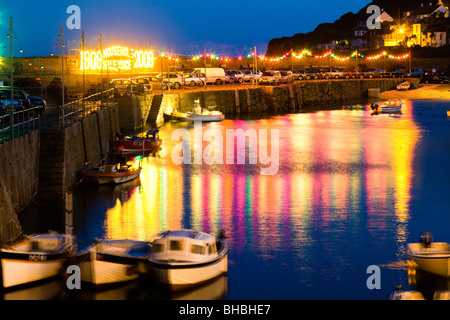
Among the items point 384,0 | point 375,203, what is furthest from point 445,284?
point 384,0

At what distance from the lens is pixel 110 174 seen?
32.3 meters

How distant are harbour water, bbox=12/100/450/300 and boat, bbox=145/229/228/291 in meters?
0.36

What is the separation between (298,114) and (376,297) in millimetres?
56339

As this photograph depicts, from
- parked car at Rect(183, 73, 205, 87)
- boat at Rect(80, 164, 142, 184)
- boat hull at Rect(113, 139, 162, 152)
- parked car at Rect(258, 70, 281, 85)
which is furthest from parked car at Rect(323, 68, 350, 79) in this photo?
boat at Rect(80, 164, 142, 184)

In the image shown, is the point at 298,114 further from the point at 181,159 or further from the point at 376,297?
the point at 376,297

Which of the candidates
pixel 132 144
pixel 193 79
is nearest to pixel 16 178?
pixel 132 144

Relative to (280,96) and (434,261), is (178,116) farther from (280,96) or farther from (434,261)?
(434,261)

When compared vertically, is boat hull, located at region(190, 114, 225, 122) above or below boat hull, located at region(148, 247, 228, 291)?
above

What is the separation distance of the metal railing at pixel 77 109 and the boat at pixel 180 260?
12.3 metres

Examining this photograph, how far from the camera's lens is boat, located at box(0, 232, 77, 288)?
1867 centimetres

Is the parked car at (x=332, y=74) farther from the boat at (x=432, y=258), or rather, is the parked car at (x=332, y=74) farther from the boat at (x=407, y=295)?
the boat at (x=407, y=295)

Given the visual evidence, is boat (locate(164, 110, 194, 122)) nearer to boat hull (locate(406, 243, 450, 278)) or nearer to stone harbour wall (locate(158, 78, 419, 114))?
stone harbour wall (locate(158, 78, 419, 114))

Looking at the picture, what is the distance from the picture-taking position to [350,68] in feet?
376

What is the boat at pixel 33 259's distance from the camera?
1867cm
